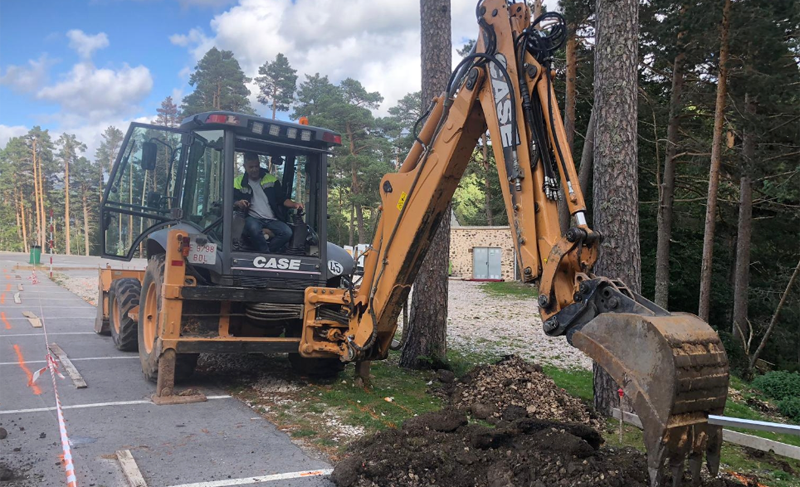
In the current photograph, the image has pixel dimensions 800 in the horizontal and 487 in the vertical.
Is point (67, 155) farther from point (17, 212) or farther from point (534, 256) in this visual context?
point (534, 256)

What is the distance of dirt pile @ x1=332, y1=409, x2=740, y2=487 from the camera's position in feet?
12.3

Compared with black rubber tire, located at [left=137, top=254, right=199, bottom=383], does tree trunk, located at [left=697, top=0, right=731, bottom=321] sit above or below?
above

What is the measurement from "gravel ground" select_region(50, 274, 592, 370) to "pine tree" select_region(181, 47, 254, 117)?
65.9 ft

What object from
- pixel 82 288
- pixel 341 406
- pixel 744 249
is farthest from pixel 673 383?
pixel 82 288

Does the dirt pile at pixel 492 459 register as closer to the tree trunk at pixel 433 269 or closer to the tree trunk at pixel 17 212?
the tree trunk at pixel 433 269

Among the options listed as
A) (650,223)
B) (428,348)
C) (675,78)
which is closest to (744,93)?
(675,78)

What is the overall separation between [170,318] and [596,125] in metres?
5.08

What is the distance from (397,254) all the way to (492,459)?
7.43 ft

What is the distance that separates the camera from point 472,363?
335 inches

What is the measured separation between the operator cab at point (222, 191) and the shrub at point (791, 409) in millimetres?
6803

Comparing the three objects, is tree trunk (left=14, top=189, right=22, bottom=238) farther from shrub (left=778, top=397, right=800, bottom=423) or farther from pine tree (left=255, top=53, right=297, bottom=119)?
shrub (left=778, top=397, right=800, bottom=423)

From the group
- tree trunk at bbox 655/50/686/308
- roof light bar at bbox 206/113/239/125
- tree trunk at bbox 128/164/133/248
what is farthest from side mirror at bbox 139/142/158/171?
tree trunk at bbox 655/50/686/308

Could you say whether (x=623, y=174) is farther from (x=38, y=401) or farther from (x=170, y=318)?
(x=38, y=401)

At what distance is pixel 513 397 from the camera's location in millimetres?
6086
